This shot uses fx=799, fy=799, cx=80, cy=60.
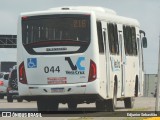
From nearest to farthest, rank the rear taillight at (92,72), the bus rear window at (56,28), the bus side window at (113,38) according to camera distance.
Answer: the rear taillight at (92,72)
the bus rear window at (56,28)
the bus side window at (113,38)

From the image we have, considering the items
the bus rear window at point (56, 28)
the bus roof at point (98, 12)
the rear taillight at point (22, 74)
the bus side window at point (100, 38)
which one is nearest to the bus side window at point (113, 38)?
the bus roof at point (98, 12)

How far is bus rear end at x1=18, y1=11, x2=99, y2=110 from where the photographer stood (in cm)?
2578

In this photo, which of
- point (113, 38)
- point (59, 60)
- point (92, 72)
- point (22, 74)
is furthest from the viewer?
point (113, 38)

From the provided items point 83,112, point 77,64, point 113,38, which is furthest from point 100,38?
point 83,112

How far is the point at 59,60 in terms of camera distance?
25.9 metres

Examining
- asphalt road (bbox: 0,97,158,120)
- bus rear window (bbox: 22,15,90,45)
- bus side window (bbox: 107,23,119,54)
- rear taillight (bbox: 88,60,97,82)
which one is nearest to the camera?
asphalt road (bbox: 0,97,158,120)

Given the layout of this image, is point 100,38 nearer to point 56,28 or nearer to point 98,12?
point 98,12

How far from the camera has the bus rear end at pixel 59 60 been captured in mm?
25781

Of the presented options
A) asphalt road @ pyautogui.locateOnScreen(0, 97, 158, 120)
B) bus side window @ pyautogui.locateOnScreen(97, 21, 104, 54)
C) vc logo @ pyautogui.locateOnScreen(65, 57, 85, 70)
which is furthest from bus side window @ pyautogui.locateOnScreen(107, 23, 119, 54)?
vc logo @ pyautogui.locateOnScreen(65, 57, 85, 70)

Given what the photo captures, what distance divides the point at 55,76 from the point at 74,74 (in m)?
0.63

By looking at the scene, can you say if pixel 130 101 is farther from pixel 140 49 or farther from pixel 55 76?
pixel 55 76

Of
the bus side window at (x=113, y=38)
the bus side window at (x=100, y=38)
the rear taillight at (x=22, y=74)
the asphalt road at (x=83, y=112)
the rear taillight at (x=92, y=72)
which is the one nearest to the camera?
the asphalt road at (x=83, y=112)

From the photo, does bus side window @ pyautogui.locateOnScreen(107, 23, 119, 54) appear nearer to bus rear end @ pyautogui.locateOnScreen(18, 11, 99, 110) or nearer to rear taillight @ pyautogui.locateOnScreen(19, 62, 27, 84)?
bus rear end @ pyautogui.locateOnScreen(18, 11, 99, 110)

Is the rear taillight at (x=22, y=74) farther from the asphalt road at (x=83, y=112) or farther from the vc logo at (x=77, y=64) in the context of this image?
the vc logo at (x=77, y=64)
